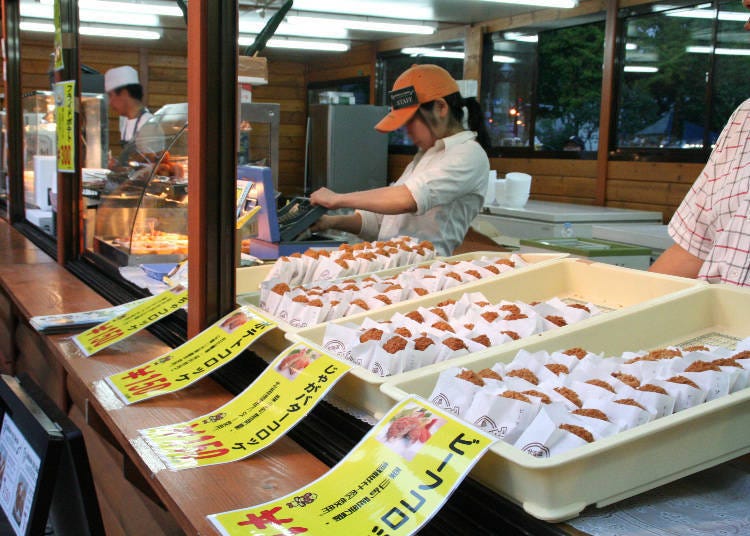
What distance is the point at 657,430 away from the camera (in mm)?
714

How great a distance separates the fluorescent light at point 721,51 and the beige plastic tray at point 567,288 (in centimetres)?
460

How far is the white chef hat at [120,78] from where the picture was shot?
5281mm

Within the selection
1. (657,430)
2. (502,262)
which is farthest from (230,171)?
(657,430)

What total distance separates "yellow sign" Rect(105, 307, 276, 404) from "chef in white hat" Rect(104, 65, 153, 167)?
168 inches

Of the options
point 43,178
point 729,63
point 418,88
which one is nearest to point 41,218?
point 43,178

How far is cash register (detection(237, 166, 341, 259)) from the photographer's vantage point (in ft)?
8.46

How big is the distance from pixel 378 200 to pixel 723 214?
1.23 meters

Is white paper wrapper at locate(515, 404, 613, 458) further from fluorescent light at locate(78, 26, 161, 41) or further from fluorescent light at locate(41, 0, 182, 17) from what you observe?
fluorescent light at locate(78, 26, 161, 41)

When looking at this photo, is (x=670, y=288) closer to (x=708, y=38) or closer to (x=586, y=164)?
A: (x=708, y=38)

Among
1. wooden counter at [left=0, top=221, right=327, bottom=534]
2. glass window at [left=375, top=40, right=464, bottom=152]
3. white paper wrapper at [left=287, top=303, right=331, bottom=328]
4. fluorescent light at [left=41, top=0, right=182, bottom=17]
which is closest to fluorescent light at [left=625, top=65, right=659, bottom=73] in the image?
glass window at [left=375, top=40, right=464, bottom=152]

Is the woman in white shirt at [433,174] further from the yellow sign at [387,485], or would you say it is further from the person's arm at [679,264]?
the yellow sign at [387,485]

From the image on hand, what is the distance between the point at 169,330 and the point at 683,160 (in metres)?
5.18

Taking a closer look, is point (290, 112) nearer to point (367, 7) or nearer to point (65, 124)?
point (367, 7)

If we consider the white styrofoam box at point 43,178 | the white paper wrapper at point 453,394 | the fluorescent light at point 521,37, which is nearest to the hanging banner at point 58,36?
the white styrofoam box at point 43,178
